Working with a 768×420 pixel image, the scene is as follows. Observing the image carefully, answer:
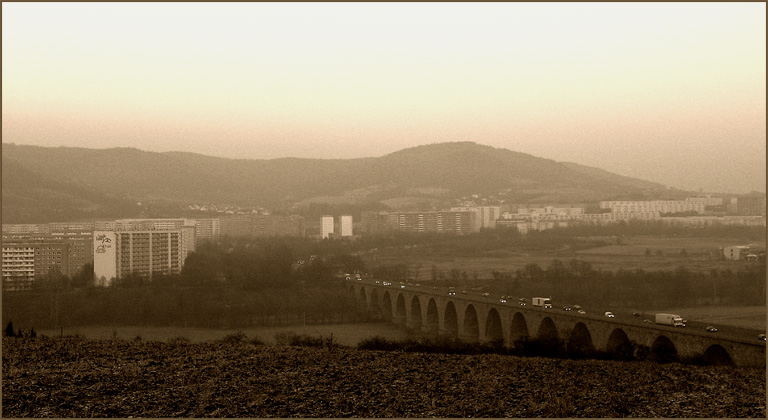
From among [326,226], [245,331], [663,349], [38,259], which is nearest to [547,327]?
[663,349]

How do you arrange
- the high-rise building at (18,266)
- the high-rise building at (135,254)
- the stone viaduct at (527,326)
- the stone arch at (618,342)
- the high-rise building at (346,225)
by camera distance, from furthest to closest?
1. the high-rise building at (346,225)
2. the high-rise building at (135,254)
3. the high-rise building at (18,266)
4. the stone arch at (618,342)
5. the stone viaduct at (527,326)

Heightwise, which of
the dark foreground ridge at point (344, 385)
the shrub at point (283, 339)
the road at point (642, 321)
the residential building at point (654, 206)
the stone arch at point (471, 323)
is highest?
the residential building at point (654, 206)

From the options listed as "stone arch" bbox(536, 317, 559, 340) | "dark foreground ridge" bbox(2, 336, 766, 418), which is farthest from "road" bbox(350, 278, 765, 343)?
"dark foreground ridge" bbox(2, 336, 766, 418)

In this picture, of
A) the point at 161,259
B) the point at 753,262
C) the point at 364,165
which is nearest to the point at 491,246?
the point at 753,262

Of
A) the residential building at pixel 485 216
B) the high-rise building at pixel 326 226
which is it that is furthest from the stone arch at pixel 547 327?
the residential building at pixel 485 216

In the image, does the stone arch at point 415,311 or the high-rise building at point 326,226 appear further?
the high-rise building at point 326,226

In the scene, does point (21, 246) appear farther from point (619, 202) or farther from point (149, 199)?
point (619, 202)

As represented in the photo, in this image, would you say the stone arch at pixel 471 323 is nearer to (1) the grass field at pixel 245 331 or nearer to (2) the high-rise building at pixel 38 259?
(1) the grass field at pixel 245 331
